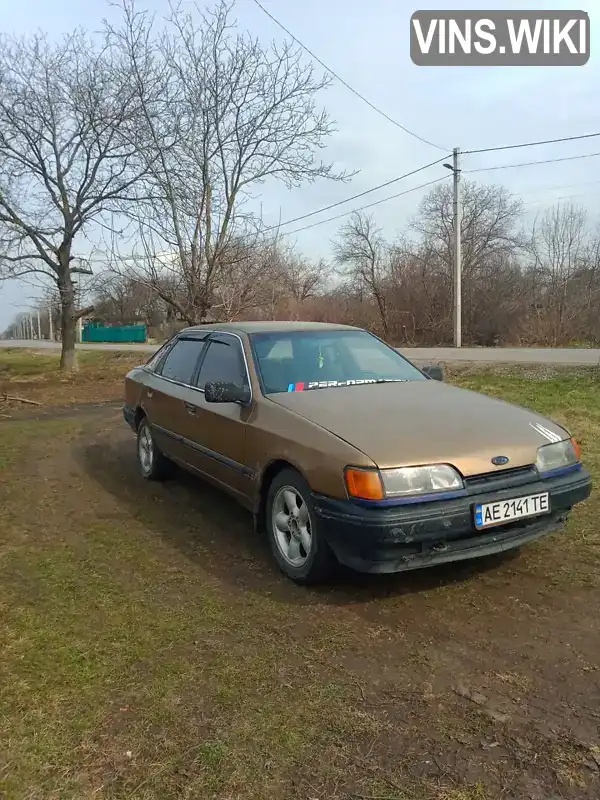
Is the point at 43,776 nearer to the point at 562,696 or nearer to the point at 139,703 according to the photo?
the point at 139,703

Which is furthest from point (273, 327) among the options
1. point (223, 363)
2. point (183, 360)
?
point (183, 360)

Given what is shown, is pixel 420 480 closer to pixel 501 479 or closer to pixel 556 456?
pixel 501 479

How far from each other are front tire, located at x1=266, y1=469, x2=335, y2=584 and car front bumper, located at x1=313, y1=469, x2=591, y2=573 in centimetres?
13

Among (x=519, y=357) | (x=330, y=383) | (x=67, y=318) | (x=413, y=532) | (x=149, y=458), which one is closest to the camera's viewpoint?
(x=413, y=532)

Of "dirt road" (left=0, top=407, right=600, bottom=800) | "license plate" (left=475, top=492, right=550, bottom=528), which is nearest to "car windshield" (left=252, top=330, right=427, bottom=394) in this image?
"dirt road" (left=0, top=407, right=600, bottom=800)

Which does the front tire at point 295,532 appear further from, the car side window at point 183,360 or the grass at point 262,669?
the car side window at point 183,360

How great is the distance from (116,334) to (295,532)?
5406cm

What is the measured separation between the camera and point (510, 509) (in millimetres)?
3354

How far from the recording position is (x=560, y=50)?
1049cm

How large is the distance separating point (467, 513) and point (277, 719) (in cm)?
138

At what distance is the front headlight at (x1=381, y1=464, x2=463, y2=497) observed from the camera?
3.17m

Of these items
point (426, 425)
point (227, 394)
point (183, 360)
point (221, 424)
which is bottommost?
point (221, 424)

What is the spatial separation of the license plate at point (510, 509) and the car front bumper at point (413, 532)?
0.09 ft

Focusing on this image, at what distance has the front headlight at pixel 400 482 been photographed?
124 inches
